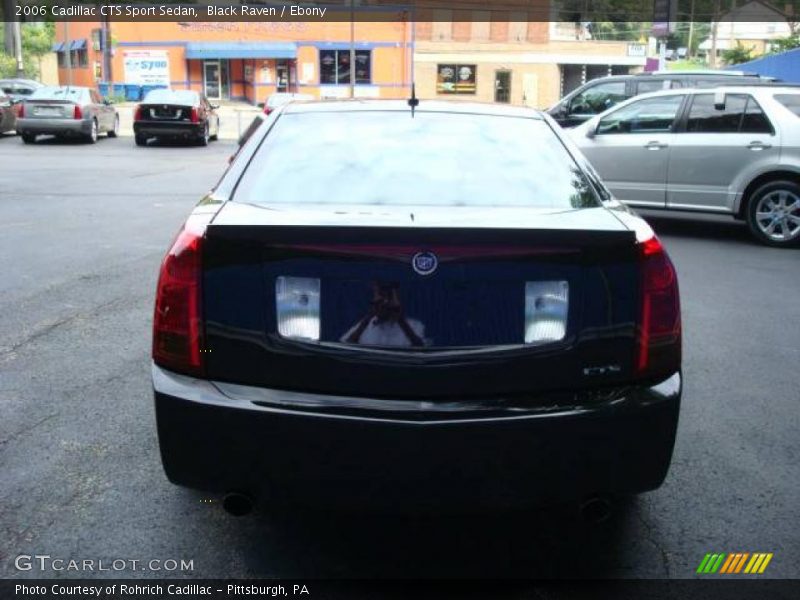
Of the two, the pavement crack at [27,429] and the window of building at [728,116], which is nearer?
the pavement crack at [27,429]

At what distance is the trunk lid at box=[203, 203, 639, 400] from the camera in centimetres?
272

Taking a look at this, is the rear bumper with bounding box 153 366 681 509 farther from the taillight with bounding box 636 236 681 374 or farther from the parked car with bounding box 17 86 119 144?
the parked car with bounding box 17 86 119 144

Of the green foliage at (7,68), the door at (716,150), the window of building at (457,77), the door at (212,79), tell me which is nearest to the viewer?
the door at (716,150)

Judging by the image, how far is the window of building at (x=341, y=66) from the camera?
5331 centimetres

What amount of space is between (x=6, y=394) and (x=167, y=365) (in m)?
2.25

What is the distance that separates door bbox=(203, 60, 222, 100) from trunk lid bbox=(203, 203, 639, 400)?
53.0 metres

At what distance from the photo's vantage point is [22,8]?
52.3m

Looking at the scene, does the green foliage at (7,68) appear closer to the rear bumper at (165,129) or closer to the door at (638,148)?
the rear bumper at (165,129)

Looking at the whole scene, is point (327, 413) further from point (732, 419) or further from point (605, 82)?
point (605, 82)

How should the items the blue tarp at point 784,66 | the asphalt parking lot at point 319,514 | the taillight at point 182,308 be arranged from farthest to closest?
1. the blue tarp at point 784,66
2. the asphalt parking lot at point 319,514
3. the taillight at point 182,308

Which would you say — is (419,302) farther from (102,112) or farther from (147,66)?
(147,66)

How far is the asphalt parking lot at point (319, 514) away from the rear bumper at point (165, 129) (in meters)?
17.2

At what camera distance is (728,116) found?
9.94 meters

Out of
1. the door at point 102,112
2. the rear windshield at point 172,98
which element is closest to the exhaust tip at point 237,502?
→ the rear windshield at point 172,98
